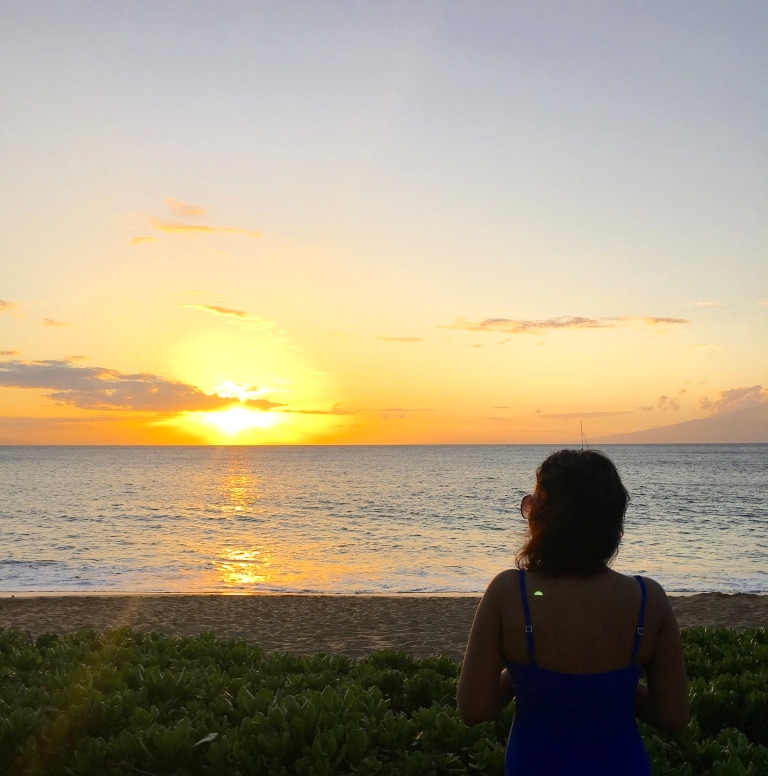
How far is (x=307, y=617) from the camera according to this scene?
13.9 metres

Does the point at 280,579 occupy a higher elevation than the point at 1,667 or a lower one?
lower

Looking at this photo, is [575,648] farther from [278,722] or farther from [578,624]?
[278,722]

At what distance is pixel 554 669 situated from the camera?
2.31 m

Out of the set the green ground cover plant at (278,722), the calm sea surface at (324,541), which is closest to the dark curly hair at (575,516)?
the green ground cover plant at (278,722)

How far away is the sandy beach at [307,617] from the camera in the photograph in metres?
11.7

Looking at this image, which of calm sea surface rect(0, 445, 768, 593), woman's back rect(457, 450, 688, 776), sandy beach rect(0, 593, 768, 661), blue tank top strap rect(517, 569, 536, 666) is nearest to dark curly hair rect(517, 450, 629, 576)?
woman's back rect(457, 450, 688, 776)

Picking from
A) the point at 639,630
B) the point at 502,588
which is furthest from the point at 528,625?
the point at 639,630

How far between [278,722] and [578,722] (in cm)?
216

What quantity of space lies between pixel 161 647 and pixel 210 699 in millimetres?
1554

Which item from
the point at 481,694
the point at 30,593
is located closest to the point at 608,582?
the point at 481,694

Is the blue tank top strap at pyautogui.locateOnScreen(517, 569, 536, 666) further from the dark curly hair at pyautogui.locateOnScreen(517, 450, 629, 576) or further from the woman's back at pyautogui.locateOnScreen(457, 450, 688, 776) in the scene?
the dark curly hair at pyautogui.locateOnScreen(517, 450, 629, 576)

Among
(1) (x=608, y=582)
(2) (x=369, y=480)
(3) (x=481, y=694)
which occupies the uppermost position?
(1) (x=608, y=582)

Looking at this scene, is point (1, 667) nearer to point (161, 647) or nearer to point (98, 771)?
point (161, 647)

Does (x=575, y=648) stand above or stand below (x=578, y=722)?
above
